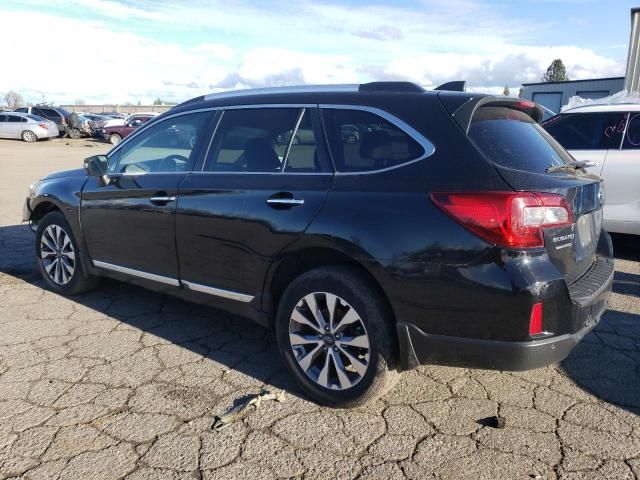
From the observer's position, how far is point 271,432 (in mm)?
2895

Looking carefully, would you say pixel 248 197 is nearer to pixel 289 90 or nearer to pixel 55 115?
pixel 289 90

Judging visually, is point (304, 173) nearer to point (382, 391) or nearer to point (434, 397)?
point (382, 391)

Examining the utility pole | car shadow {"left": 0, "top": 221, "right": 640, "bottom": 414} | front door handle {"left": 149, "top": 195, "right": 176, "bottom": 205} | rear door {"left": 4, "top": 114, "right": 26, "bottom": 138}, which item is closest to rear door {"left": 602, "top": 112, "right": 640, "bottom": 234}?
car shadow {"left": 0, "top": 221, "right": 640, "bottom": 414}

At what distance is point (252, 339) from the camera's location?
13.4 ft

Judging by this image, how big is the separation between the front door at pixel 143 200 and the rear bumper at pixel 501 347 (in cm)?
186

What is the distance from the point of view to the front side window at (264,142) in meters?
3.30

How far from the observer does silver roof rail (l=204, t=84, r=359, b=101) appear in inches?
131

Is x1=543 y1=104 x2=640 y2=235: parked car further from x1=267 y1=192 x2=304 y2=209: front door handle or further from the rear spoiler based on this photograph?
x1=267 y1=192 x2=304 y2=209: front door handle

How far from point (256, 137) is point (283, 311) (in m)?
1.16

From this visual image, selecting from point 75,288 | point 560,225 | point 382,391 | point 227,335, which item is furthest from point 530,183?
point 75,288

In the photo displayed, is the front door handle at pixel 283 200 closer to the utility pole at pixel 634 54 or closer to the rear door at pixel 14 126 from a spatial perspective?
the utility pole at pixel 634 54

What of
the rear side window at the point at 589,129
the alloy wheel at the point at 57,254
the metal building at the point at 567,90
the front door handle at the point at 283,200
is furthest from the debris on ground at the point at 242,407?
the metal building at the point at 567,90

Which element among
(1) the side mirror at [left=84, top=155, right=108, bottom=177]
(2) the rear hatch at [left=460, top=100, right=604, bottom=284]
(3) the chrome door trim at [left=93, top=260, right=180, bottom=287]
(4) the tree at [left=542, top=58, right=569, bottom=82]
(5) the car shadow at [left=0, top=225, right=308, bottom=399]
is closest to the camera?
(2) the rear hatch at [left=460, top=100, right=604, bottom=284]

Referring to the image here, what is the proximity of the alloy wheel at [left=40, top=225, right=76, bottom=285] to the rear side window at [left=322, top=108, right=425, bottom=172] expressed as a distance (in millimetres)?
2849
